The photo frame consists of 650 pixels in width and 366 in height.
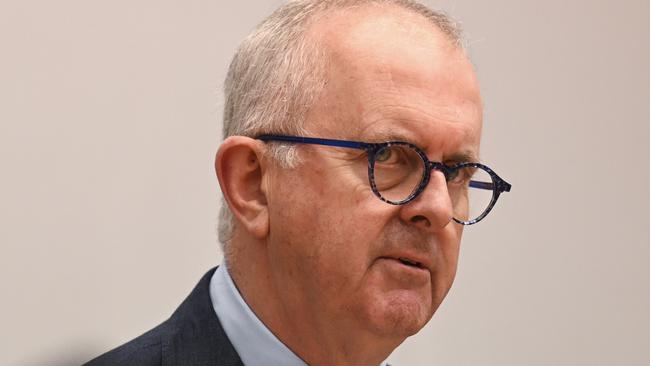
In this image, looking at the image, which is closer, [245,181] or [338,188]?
[338,188]

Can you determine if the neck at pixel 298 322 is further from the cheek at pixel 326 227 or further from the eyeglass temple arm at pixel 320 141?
the eyeglass temple arm at pixel 320 141

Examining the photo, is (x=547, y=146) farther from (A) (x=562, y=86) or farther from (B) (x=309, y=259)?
(B) (x=309, y=259)

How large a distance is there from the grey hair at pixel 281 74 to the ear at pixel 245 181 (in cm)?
3

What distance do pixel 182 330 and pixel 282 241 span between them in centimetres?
26

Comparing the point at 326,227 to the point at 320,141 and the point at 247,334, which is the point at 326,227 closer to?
the point at 320,141

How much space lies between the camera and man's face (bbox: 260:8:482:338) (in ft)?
5.93

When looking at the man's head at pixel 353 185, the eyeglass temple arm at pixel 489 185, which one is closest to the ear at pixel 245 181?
the man's head at pixel 353 185

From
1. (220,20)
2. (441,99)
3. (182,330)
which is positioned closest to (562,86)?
(220,20)

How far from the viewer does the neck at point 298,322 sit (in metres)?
1.87

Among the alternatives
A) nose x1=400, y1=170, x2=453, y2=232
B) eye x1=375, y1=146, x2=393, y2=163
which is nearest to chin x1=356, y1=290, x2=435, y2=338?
nose x1=400, y1=170, x2=453, y2=232

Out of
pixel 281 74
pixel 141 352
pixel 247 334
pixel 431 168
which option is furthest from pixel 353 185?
pixel 141 352

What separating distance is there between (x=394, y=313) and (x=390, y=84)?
15.1 inches

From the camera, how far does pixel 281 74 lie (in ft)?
6.25

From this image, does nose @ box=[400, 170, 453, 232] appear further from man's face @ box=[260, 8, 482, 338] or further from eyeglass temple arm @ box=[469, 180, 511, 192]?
eyeglass temple arm @ box=[469, 180, 511, 192]
